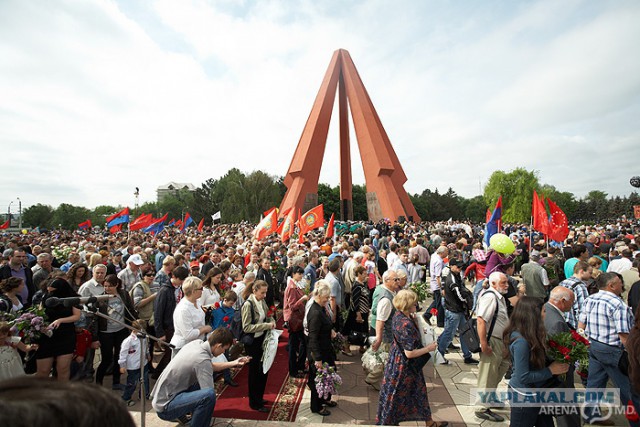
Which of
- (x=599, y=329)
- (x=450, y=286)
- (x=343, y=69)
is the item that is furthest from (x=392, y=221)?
(x=599, y=329)

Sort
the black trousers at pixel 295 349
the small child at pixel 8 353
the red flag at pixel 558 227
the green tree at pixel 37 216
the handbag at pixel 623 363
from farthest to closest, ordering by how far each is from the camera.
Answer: the green tree at pixel 37 216, the red flag at pixel 558 227, the black trousers at pixel 295 349, the handbag at pixel 623 363, the small child at pixel 8 353

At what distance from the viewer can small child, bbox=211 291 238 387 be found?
4246mm

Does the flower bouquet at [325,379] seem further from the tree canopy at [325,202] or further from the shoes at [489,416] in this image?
the tree canopy at [325,202]

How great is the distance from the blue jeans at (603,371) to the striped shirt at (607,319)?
0.07m

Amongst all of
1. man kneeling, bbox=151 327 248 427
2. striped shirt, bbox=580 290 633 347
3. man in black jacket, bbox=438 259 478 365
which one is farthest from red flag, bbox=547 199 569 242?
man kneeling, bbox=151 327 248 427

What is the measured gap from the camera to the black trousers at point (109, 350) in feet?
13.1

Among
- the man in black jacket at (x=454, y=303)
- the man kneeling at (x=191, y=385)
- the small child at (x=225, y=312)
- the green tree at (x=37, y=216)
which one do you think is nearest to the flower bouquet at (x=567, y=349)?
the man in black jacket at (x=454, y=303)

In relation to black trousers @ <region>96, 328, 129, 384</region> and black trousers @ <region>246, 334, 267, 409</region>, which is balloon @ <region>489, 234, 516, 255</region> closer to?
black trousers @ <region>246, 334, 267, 409</region>

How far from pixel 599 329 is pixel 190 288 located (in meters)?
3.95

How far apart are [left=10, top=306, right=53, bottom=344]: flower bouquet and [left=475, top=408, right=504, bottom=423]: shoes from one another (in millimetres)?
4443

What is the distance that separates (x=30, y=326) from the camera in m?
3.14

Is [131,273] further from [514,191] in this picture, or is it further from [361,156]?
[514,191]

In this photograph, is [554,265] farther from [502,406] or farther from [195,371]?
[195,371]

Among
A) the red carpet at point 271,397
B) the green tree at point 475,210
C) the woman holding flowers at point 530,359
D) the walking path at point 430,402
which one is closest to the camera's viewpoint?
the woman holding flowers at point 530,359
